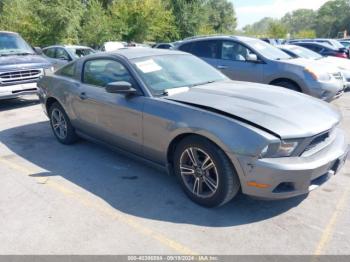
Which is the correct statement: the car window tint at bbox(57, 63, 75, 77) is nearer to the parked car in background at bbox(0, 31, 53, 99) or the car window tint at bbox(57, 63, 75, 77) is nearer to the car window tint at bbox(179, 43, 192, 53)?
the parked car in background at bbox(0, 31, 53, 99)

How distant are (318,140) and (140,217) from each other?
1.85 m

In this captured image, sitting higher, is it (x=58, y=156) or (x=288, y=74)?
(x=288, y=74)

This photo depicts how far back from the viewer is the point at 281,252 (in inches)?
109

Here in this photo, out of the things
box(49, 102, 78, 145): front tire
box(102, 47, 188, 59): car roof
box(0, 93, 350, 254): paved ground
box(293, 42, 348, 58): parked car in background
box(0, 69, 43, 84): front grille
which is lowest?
box(0, 93, 350, 254): paved ground

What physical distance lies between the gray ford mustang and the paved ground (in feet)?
1.05

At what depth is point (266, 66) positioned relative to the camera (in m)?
7.15

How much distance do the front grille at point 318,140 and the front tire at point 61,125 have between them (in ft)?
11.5

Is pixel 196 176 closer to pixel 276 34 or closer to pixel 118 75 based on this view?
pixel 118 75

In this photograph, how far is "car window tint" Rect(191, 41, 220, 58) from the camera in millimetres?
8055

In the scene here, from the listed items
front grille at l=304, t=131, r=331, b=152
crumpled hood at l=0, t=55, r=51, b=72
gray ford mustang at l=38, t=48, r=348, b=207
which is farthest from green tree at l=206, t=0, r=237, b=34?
front grille at l=304, t=131, r=331, b=152

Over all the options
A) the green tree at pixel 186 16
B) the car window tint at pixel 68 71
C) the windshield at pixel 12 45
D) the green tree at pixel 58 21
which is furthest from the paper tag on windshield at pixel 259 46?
the green tree at pixel 186 16

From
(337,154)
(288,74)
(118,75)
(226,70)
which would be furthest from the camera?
(226,70)

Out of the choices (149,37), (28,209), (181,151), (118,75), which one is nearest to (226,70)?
(118,75)

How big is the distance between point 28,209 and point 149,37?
26226mm
